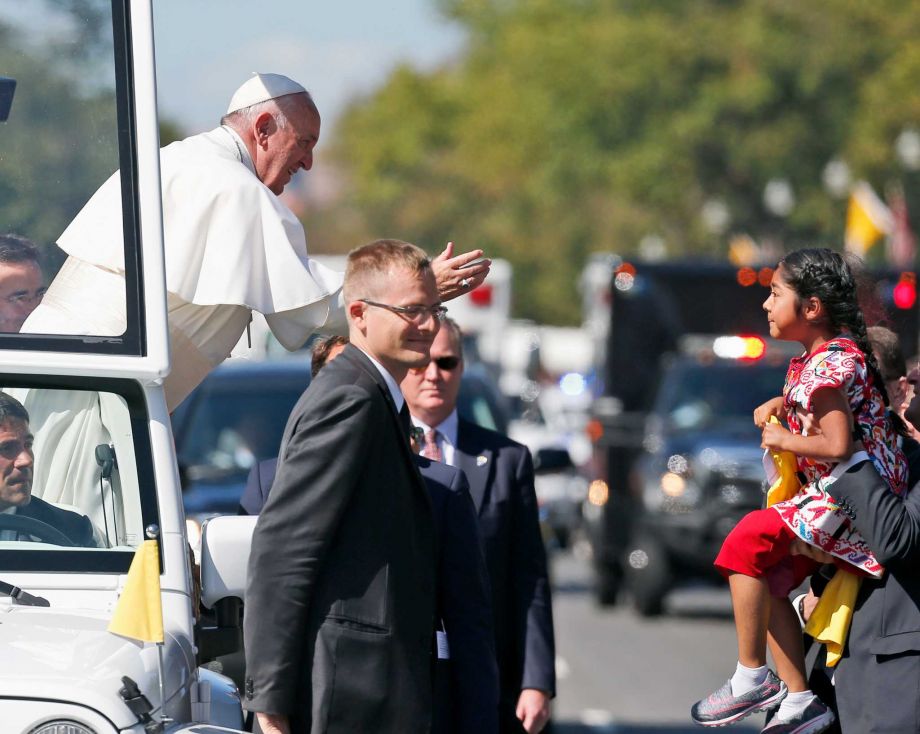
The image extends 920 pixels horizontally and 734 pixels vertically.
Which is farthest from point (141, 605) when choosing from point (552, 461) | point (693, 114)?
point (693, 114)

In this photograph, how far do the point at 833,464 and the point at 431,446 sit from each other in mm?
1801

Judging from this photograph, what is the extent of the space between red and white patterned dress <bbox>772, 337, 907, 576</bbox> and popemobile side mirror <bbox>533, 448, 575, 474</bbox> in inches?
171

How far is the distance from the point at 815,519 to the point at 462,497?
867mm

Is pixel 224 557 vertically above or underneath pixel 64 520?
underneath

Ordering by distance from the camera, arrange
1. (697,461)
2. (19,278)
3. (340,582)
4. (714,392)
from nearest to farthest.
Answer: (340,582), (19,278), (697,461), (714,392)

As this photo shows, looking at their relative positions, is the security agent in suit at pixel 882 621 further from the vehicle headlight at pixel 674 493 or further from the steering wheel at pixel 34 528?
the vehicle headlight at pixel 674 493

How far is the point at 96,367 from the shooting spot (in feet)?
14.4

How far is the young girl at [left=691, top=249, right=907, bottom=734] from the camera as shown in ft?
14.5

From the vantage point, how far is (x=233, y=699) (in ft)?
15.8

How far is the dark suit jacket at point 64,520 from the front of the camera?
4.39 metres

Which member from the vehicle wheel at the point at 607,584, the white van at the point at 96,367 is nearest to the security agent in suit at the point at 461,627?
the white van at the point at 96,367

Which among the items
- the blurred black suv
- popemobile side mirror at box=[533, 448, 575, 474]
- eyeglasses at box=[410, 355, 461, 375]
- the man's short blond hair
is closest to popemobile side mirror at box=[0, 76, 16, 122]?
the man's short blond hair

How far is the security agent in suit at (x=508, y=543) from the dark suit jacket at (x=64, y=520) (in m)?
1.61

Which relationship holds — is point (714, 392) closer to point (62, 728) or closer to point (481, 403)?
point (481, 403)
